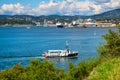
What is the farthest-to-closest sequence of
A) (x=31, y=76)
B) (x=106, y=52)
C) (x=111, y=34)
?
1. (x=111, y=34)
2. (x=106, y=52)
3. (x=31, y=76)

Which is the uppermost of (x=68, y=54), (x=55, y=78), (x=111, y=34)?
(x=111, y=34)

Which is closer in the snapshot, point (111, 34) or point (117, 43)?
point (117, 43)

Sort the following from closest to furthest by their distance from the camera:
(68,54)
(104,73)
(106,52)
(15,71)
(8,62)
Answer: (104,73) < (15,71) < (106,52) < (8,62) < (68,54)

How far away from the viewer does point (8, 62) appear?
76875 millimetres

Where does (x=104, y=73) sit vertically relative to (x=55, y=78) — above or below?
above

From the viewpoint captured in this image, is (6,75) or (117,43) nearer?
(6,75)

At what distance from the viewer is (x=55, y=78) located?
89.7 feet

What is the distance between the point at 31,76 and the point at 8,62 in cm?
5106

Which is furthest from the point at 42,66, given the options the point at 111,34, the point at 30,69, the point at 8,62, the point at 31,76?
the point at 8,62

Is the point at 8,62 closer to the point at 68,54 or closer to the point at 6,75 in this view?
the point at 68,54

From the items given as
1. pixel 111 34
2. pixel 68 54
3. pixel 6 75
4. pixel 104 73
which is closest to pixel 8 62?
pixel 68 54

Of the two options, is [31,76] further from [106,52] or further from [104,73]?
[104,73]

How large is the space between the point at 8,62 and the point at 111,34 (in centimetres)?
4400

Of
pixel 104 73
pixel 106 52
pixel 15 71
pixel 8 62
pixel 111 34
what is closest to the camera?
pixel 104 73
